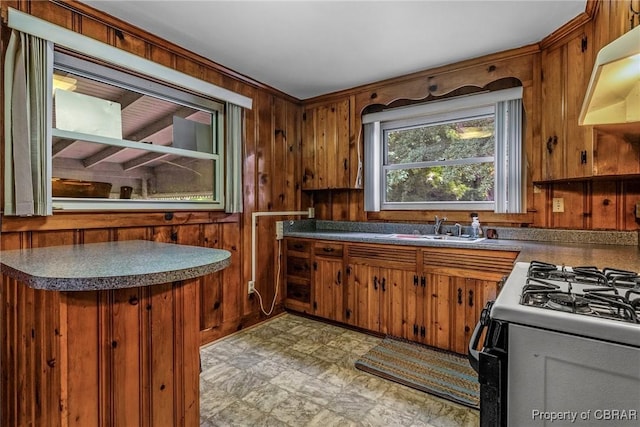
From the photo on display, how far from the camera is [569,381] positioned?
78cm

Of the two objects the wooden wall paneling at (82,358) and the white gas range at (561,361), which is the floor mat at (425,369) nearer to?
the white gas range at (561,361)

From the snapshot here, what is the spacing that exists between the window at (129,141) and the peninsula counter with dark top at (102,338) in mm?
716

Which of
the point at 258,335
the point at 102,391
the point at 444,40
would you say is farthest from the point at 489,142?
the point at 102,391

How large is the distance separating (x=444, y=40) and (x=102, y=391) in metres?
2.80

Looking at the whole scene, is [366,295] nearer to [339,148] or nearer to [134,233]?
[339,148]

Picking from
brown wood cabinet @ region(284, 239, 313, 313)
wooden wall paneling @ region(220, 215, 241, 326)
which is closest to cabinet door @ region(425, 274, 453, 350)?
brown wood cabinet @ region(284, 239, 313, 313)

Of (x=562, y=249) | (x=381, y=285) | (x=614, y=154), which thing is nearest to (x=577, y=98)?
(x=614, y=154)

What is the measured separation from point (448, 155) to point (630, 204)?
1.35m

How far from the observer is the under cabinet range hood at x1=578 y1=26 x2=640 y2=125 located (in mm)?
1036

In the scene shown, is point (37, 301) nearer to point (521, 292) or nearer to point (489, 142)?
point (521, 292)

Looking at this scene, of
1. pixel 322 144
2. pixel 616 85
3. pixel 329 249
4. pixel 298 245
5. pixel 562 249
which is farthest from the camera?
pixel 322 144

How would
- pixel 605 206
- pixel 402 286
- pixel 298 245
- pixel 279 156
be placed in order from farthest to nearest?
pixel 279 156 < pixel 298 245 < pixel 402 286 < pixel 605 206

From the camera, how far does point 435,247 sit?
8.15 ft

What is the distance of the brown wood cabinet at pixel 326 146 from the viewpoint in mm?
3359
